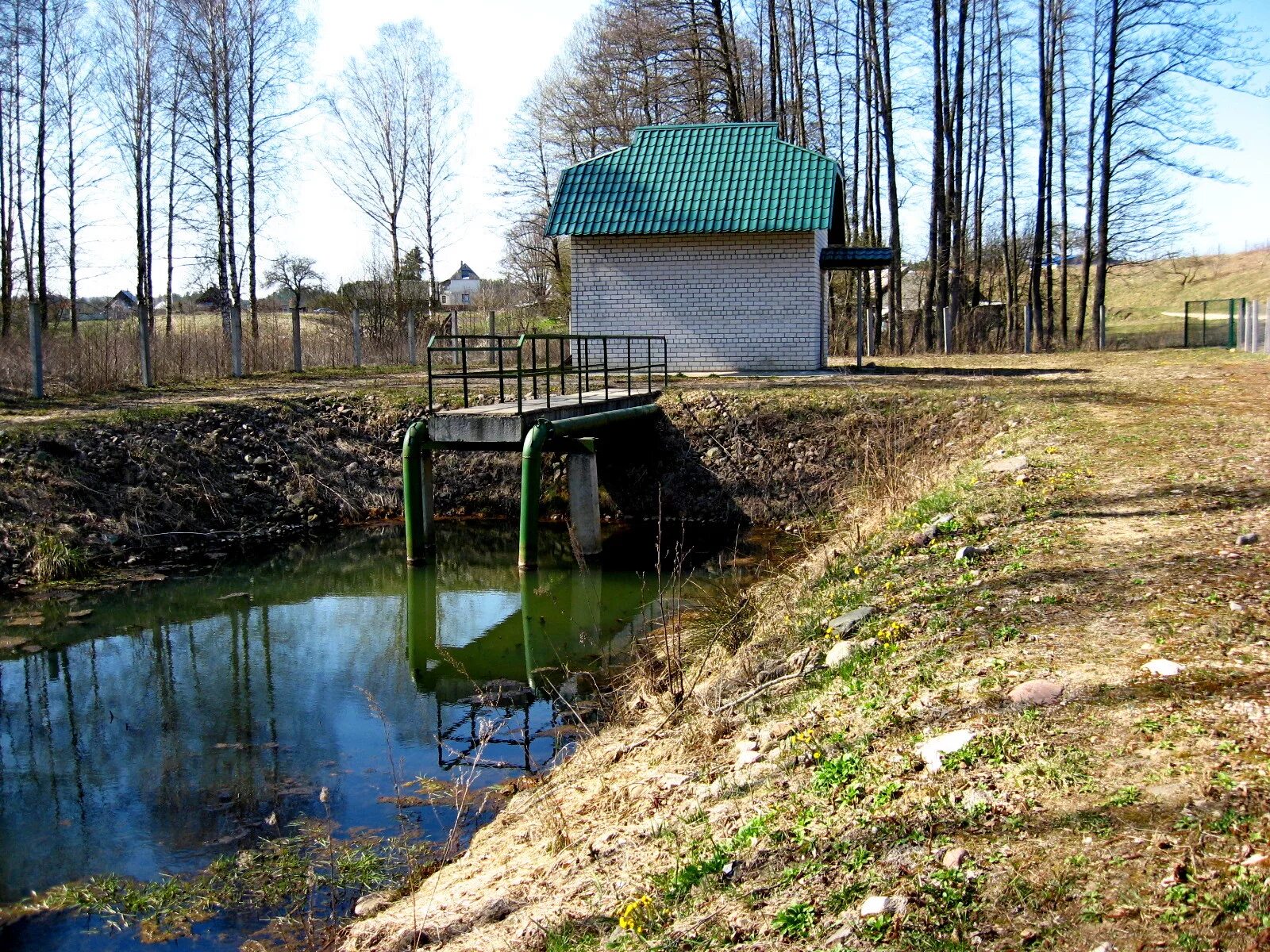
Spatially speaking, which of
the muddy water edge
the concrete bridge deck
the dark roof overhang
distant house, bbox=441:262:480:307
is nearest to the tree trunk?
the dark roof overhang

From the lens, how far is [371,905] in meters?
5.54

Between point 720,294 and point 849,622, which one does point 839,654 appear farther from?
point 720,294

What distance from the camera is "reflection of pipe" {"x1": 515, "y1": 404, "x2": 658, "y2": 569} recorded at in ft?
44.0

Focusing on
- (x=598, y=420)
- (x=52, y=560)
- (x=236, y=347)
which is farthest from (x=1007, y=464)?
(x=236, y=347)

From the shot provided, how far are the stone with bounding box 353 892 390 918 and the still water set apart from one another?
1.05m

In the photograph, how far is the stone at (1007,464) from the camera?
11.2 m

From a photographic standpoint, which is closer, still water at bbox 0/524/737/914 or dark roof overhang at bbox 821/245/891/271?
still water at bbox 0/524/737/914

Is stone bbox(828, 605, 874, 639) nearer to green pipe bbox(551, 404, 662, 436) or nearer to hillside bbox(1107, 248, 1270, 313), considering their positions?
green pipe bbox(551, 404, 662, 436)

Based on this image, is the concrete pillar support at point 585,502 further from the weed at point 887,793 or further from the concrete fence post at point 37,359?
the weed at point 887,793

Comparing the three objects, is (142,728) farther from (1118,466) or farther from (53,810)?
(1118,466)

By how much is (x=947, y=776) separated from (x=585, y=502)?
35.1 feet

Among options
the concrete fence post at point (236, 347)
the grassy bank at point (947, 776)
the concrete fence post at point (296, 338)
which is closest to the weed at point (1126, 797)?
the grassy bank at point (947, 776)

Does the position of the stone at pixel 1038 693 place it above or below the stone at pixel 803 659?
above

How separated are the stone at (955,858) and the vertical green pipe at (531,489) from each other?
9.79m
